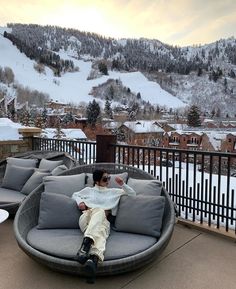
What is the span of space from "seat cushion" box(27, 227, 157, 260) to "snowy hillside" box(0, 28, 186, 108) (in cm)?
8733

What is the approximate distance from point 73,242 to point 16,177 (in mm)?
2354

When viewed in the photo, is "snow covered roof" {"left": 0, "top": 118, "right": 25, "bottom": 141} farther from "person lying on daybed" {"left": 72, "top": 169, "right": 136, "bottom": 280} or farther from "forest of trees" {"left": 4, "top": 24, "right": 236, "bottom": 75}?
"forest of trees" {"left": 4, "top": 24, "right": 236, "bottom": 75}

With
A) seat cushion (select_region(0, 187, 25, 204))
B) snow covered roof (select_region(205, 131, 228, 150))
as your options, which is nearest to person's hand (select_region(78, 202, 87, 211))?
seat cushion (select_region(0, 187, 25, 204))

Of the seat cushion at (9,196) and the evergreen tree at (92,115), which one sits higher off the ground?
the evergreen tree at (92,115)

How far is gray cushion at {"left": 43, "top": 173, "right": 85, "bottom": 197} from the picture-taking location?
319cm

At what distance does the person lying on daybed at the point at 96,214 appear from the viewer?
7.20 ft

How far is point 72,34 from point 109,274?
120m

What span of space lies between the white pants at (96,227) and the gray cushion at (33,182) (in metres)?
1.60

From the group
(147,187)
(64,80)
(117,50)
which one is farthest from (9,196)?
Result: (64,80)

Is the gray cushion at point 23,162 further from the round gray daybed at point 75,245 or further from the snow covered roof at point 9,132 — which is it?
the round gray daybed at point 75,245

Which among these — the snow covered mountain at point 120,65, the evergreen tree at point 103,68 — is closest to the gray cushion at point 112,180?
the snow covered mountain at point 120,65

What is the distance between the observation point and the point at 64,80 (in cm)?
11106

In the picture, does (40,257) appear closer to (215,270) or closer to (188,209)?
(215,270)

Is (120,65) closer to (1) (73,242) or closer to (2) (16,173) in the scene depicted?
(2) (16,173)
